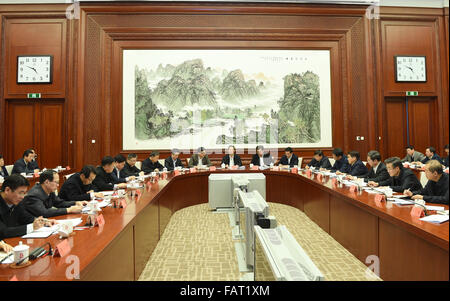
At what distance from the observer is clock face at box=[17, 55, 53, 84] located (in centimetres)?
662

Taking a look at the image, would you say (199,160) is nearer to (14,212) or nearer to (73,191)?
(73,191)

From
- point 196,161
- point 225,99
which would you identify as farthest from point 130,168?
Answer: point 225,99

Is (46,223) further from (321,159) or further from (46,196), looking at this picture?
Result: (321,159)

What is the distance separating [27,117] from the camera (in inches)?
269

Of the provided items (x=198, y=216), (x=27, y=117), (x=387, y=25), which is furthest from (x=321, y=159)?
(x=27, y=117)

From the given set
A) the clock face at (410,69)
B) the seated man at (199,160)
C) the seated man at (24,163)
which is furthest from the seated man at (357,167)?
the seated man at (24,163)

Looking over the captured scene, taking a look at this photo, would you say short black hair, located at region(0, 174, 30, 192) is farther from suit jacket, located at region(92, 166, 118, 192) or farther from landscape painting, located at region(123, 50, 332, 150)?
landscape painting, located at region(123, 50, 332, 150)

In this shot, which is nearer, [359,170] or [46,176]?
[46,176]

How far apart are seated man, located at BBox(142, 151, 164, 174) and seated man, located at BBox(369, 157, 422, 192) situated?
12.4 ft

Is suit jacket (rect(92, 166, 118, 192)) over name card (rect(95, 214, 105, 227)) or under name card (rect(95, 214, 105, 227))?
over

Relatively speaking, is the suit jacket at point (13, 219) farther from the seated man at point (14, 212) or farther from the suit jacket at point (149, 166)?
the suit jacket at point (149, 166)

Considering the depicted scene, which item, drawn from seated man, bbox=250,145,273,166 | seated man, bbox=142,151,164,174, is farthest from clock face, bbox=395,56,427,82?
seated man, bbox=142,151,164,174

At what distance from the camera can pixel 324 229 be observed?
12.9ft

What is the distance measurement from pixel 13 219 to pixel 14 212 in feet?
0.17
